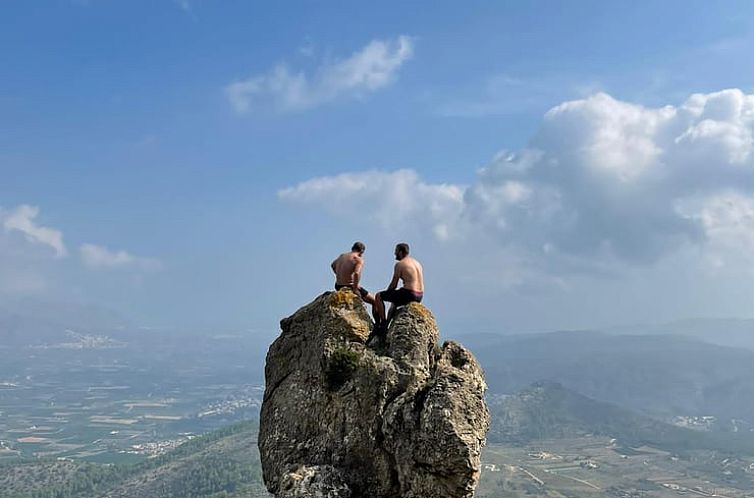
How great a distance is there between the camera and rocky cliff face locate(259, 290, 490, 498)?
18359 millimetres

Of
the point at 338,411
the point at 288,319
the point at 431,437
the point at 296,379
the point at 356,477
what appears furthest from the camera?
the point at 288,319

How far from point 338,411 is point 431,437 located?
3877mm

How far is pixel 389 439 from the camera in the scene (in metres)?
19.4

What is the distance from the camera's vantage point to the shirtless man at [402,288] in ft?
75.6

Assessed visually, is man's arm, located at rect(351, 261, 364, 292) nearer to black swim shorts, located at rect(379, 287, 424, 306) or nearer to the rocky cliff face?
the rocky cliff face

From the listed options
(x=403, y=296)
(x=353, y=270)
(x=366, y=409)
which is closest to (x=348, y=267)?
(x=353, y=270)

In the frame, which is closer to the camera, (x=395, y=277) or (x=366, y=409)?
(x=366, y=409)

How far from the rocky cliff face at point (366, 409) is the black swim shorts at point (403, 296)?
0.56 m

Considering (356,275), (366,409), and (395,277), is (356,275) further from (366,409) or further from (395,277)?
(366,409)

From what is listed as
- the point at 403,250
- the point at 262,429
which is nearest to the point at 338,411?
the point at 262,429

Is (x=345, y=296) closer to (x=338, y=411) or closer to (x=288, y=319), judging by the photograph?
(x=288, y=319)

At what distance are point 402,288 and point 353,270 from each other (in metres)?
2.10

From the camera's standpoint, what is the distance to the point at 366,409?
2041cm

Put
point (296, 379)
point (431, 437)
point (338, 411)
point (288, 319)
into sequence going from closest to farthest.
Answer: point (431, 437) < point (338, 411) < point (296, 379) < point (288, 319)
